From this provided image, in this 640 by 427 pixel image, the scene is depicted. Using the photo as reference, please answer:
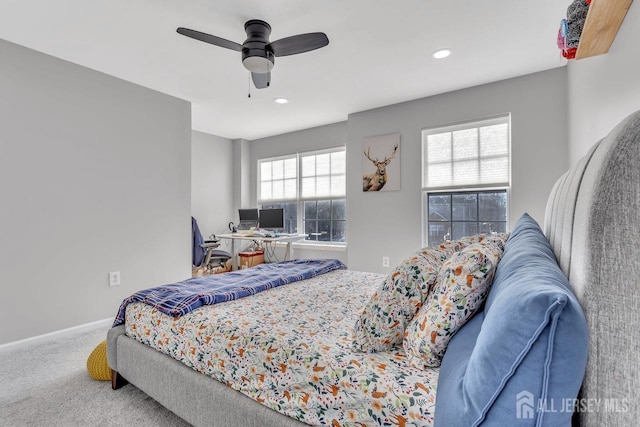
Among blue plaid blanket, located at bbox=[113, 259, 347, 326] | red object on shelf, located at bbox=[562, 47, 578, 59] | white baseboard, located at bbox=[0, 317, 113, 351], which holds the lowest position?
white baseboard, located at bbox=[0, 317, 113, 351]

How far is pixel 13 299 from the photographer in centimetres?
255

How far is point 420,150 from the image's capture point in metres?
3.83

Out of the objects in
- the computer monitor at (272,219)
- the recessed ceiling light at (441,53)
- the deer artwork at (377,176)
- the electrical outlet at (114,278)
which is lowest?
the electrical outlet at (114,278)

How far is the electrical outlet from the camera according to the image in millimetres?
3179

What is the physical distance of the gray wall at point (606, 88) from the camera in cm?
126

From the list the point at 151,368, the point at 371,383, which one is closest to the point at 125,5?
the point at 151,368

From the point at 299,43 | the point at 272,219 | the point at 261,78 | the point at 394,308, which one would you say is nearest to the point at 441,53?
the point at 299,43

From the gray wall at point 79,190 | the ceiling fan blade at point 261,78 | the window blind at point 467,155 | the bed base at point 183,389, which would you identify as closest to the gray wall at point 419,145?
the window blind at point 467,155

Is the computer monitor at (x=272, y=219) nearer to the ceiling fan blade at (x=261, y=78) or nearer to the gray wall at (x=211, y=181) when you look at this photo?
the gray wall at (x=211, y=181)

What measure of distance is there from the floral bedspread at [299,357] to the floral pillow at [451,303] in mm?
78

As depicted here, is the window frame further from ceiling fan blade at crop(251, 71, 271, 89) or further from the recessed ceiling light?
ceiling fan blade at crop(251, 71, 271, 89)

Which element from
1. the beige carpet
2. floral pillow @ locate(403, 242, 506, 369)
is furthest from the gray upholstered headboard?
the beige carpet

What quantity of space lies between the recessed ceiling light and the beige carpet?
11.0 ft

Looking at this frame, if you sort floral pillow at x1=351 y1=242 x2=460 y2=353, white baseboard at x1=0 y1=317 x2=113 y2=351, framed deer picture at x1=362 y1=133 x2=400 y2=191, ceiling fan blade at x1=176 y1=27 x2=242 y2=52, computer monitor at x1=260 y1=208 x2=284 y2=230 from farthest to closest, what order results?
1. computer monitor at x1=260 y1=208 x2=284 y2=230
2. framed deer picture at x1=362 y1=133 x2=400 y2=191
3. white baseboard at x1=0 y1=317 x2=113 y2=351
4. ceiling fan blade at x1=176 y1=27 x2=242 y2=52
5. floral pillow at x1=351 y1=242 x2=460 y2=353
